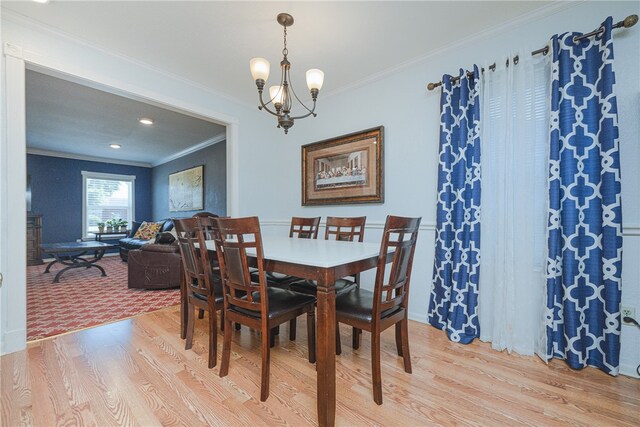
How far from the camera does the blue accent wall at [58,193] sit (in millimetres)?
5832

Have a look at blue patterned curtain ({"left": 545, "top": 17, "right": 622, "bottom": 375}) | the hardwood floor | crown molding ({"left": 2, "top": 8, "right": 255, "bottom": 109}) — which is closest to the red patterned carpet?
the hardwood floor

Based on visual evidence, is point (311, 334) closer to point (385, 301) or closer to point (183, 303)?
point (385, 301)

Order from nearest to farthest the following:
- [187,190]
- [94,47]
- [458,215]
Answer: [458,215], [94,47], [187,190]

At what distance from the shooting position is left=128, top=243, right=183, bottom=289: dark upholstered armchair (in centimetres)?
354

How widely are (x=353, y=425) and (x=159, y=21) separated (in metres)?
3.00

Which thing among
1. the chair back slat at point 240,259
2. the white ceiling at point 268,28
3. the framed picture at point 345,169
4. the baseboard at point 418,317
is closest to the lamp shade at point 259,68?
the white ceiling at point 268,28

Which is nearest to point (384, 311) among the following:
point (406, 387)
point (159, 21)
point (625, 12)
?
point (406, 387)

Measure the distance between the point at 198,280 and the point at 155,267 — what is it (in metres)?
2.14

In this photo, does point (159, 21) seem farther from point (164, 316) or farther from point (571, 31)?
point (571, 31)

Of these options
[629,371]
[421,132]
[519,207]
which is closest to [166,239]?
[421,132]

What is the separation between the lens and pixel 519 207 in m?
1.99

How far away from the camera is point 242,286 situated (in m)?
1.50

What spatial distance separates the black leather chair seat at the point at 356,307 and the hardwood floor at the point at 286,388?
0.44 metres

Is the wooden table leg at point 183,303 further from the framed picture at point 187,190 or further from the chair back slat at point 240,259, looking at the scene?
the framed picture at point 187,190
